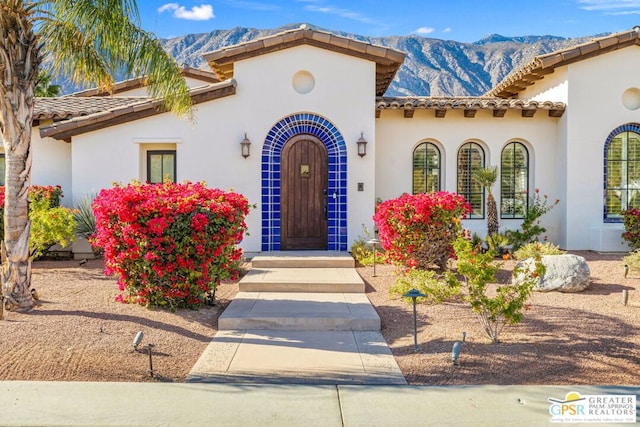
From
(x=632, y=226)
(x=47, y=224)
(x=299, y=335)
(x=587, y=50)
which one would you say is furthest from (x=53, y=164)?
(x=632, y=226)

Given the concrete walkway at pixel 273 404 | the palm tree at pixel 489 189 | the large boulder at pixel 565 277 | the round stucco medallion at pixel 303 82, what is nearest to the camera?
the concrete walkway at pixel 273 404

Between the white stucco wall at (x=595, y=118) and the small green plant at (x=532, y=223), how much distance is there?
23.6 inches

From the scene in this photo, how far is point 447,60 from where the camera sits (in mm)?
99125

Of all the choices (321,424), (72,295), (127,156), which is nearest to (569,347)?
(321,424)

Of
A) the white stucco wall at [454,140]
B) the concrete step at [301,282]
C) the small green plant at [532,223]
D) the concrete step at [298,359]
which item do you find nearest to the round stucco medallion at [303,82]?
the white stucco wall at [454,140]

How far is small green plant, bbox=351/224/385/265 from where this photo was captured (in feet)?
36.5

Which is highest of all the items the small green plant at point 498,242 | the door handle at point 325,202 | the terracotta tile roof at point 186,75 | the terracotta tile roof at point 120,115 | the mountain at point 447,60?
the mountain at point 447,60

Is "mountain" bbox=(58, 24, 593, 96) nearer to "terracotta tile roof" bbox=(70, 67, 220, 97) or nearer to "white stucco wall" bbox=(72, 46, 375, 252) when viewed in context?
"terracotta tile roof" bbox=(70, 67, 220, 97)

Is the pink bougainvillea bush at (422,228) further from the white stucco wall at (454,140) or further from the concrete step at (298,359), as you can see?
the white stucco wall at (454,140)

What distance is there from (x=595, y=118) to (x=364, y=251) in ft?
21.5

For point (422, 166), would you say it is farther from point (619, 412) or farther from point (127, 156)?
point (619, 412)

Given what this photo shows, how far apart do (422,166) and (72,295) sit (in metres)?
8.59

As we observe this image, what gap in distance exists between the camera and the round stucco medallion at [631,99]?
13.2 m

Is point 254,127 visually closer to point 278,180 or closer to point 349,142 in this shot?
point 278,180
